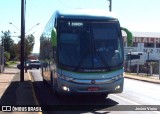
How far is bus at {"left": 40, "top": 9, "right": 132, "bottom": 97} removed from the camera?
49.7ft

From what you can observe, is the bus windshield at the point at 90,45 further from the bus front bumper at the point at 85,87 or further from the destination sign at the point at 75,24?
the bus front bumper at the point at 85,87

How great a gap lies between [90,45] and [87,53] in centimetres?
32

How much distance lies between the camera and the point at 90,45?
1549 centimetres

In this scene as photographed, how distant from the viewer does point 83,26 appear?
620 inches

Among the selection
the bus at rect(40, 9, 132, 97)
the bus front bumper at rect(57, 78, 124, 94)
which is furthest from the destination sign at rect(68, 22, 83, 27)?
the bus front bumper at rect(57, 78, 124, 94)

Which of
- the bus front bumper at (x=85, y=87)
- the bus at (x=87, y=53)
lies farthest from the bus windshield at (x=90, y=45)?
the bus front bumper at (x=85, y=87)

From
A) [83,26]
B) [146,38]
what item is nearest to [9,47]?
[146,38]

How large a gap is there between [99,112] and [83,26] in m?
3.69

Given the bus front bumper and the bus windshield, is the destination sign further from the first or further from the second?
the bus front bumper

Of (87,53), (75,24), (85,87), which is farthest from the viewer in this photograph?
(75,24)

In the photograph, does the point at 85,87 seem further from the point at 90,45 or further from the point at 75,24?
the point at 75,24

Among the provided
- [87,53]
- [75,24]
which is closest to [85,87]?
[87,53]

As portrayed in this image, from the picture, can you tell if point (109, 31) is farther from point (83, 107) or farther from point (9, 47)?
point (9, 47)

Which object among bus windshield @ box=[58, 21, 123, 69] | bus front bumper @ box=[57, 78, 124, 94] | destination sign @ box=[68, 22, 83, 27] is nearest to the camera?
bus front bumper @ box=[57, 78, 124, 94]
